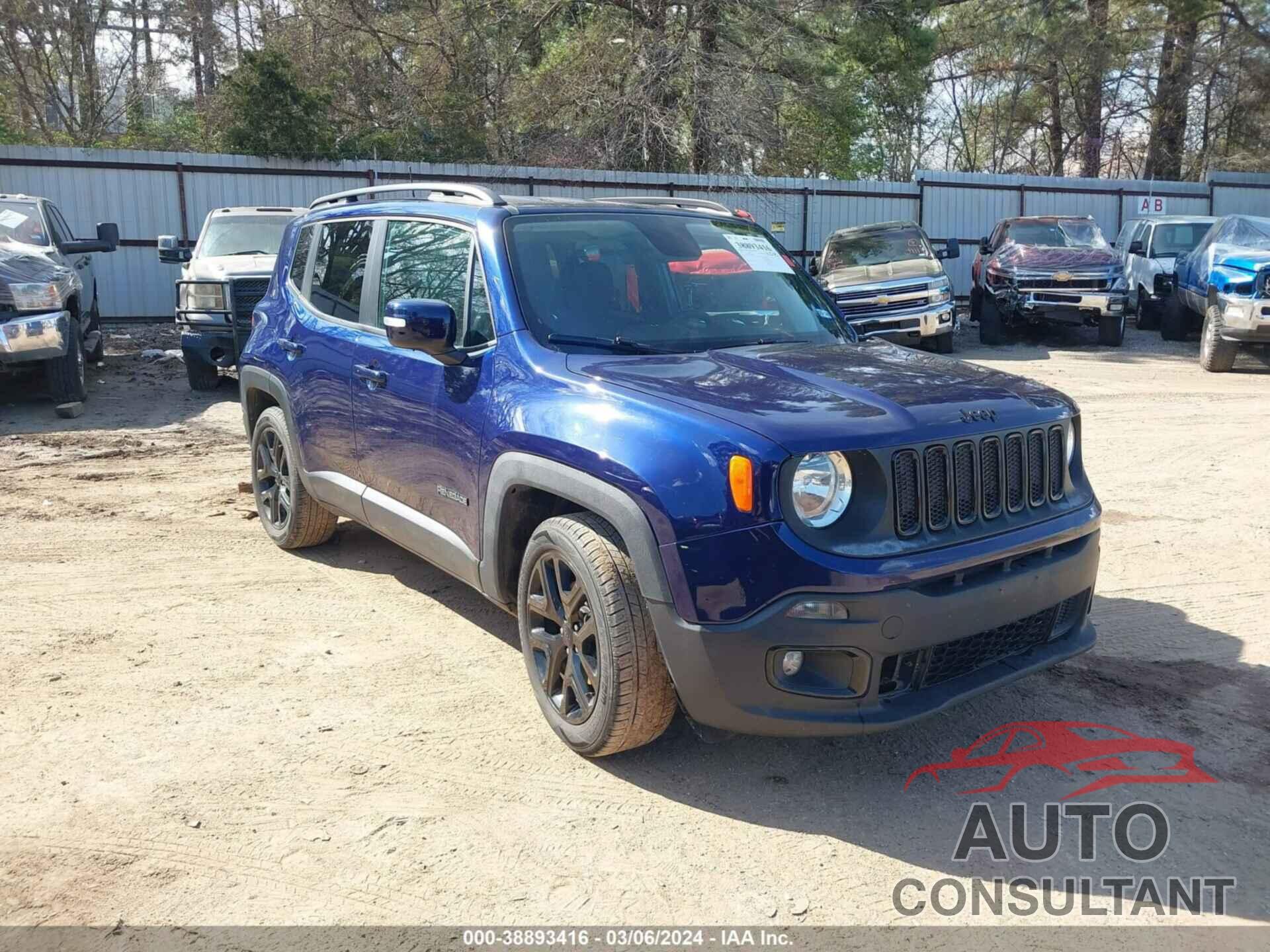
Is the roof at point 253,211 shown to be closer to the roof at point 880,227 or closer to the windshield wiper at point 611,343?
the roof at point 880,227

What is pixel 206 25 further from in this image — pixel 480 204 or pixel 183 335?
pixel 480 204

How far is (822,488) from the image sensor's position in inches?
125

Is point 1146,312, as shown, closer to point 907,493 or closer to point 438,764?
point 907,493

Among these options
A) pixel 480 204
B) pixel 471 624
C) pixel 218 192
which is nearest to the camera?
pixel 480 204

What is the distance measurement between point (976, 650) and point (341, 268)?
342 centimetres

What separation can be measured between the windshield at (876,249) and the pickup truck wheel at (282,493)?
1041 centimetres

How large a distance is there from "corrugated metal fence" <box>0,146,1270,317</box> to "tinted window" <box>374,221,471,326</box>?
13018 mm

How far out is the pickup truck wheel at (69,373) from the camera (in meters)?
10.0

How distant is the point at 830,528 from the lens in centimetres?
317

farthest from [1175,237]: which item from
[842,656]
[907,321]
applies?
[842,656]

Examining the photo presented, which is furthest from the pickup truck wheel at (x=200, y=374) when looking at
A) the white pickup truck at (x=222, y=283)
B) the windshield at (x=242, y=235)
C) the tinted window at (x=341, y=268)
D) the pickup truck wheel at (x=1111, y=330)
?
the pickup truck wheel at (x=1111, y=330)

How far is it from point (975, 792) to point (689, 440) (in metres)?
1.44

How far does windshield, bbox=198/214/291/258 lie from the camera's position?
38.4 ft

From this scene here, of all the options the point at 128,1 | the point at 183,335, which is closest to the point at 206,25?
the point at 128,1
